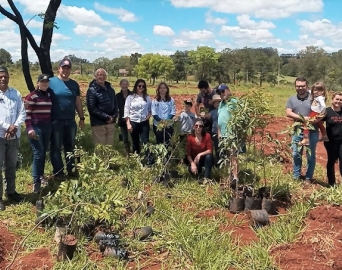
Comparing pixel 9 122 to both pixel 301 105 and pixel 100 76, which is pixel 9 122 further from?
pixel 301 105

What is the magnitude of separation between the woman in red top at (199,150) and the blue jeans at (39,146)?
6.66 ft

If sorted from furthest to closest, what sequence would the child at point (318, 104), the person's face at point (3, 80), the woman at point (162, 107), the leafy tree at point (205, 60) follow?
the leafy tree at point (205, 60), the woman at point (162, 107), the child at point (318, 104), the person's face at point (3, 80)

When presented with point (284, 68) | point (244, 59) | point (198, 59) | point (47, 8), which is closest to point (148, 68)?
point (198, 59)

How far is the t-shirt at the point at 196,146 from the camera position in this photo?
18.9 ft

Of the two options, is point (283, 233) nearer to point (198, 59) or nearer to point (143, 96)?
point (143, 96)

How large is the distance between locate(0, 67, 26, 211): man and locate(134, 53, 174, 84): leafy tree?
4617 centimetres

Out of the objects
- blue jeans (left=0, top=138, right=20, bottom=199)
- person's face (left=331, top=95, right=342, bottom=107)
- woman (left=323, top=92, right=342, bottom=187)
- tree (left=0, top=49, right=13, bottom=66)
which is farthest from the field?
tree (left=0, top=49, right=13, bottom=66)

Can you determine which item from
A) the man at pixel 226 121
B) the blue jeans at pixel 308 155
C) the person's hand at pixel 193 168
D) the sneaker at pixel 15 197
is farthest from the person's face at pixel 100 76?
the blue jeans at pixel 308 155

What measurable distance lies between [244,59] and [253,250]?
51.5 meters

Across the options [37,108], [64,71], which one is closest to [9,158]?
[37,108]

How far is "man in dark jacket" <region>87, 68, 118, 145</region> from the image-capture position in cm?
583

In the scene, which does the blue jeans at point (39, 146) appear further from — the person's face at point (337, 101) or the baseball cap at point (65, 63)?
the person's face at point (337, 101)

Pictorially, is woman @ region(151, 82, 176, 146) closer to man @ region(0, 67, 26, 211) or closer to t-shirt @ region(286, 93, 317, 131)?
t-shirt @ region(286, 93, 317, 131)

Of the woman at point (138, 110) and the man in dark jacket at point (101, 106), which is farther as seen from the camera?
the woman at point (138, 110)
